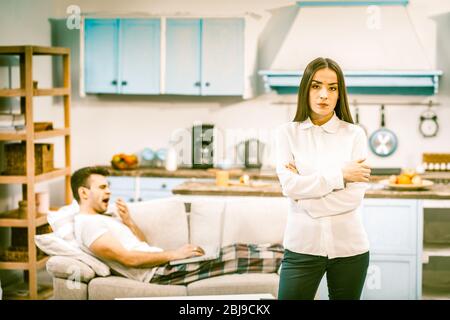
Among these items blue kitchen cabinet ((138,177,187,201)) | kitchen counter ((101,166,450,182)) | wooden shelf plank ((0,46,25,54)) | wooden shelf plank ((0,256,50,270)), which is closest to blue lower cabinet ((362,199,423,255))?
kitchen counter ((101,166,450,182))

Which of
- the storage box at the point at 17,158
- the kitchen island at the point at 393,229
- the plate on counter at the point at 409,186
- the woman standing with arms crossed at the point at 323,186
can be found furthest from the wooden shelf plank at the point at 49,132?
the woman standing with arms crossed at the point at 323,186

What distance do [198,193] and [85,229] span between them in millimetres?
722

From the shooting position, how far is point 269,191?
2.89m

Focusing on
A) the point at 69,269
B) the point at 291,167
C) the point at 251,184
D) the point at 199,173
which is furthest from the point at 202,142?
the point at 291,167

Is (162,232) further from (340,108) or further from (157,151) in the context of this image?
(340,108)

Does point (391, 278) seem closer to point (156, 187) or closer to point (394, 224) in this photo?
point (394, 224)

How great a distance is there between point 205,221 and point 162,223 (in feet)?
0.53

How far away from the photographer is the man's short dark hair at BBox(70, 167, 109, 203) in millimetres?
2234

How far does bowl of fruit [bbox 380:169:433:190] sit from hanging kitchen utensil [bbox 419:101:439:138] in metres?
0.25

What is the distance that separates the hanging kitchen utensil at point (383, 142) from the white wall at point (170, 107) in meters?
0.04

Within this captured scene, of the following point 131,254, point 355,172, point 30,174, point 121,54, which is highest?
point 121,54

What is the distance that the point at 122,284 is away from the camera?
229 centimetres

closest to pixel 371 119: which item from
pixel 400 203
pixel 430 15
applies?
pixel 400 203

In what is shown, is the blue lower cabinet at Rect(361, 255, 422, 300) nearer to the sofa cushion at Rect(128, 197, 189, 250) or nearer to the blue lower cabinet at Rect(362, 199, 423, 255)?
the blue lower cabinet at Rect(362, 199, 423, 255)
